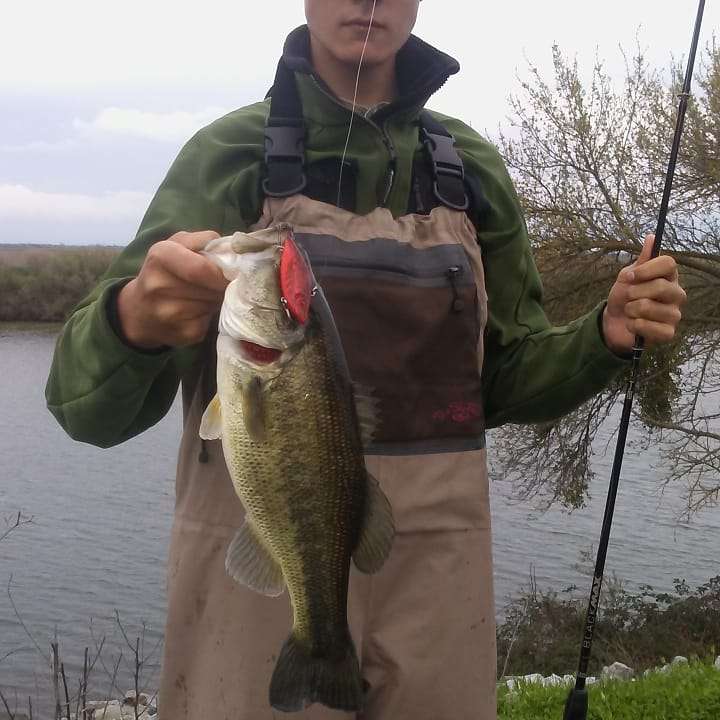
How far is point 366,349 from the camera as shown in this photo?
2.36 metres

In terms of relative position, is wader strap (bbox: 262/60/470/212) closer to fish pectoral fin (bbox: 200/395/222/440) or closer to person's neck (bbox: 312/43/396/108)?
person's neck (bbox: 312/43/396/108)

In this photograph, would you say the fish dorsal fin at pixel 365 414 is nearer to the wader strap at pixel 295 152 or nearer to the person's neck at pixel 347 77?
the wader strap at pixel 295 152

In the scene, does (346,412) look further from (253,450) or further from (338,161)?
(338,161)

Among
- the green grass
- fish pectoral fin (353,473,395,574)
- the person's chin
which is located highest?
the person's chin

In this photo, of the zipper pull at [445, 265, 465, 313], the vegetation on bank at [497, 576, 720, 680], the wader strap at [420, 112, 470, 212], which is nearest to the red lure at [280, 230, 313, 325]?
the zipper pull at [445, 265, 465, 313]

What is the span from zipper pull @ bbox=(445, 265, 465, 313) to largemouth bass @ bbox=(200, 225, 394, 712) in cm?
51

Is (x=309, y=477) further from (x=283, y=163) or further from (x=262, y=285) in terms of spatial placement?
(x=283, y=163)

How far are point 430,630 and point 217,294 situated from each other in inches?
42.2

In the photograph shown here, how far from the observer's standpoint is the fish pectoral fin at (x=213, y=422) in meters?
1.97

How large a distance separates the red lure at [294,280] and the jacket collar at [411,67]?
0.89 m

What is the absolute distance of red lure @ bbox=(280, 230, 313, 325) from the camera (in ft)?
6.06

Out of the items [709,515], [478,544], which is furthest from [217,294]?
[709,515]

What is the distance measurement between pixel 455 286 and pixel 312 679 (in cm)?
110

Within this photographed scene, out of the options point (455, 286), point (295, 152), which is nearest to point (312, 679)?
point (455, 286)
